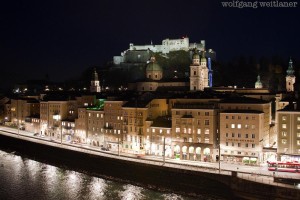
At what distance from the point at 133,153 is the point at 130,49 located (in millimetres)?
71333

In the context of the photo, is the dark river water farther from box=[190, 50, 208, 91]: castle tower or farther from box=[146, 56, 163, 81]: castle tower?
box=[146, 56, 163, 81]: castle tower

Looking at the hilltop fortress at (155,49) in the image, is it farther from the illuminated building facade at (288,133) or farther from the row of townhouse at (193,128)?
the illuminated building facade at (288,133)

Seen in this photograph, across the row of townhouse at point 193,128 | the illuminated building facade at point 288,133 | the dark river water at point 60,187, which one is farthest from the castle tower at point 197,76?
the dark river water at point 60,187

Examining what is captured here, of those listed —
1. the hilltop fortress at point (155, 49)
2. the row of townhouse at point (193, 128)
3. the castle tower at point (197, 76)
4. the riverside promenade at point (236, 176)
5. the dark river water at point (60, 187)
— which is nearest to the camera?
the riverside promenade at point (236, 176)

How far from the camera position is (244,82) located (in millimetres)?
Answer: 86438

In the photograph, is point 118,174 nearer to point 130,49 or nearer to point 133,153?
point 133,153

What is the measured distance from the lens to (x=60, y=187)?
4169 cm

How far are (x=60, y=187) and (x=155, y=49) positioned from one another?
259ft

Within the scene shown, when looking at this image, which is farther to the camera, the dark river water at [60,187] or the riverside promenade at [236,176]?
the dark river water at [60,187]

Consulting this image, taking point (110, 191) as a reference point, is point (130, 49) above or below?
above

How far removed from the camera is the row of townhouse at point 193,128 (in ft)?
141

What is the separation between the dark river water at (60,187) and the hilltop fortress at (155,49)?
68474mm

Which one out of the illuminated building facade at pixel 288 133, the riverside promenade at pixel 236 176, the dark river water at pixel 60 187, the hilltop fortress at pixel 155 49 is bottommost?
the dark river water at pixel 60 187

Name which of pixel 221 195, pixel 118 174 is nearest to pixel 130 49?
pixel 118 174
